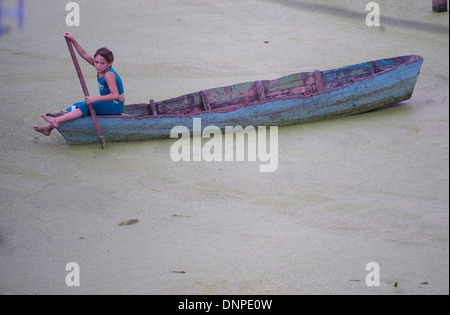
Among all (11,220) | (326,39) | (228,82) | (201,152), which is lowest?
(11,220)

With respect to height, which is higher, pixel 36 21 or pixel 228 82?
pixel 36 21

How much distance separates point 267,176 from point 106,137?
1.78 meters

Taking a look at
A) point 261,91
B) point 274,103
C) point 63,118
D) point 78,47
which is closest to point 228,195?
point 274,103

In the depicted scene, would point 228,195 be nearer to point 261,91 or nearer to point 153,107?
point 153,107

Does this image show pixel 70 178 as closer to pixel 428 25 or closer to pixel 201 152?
pixel 201 152

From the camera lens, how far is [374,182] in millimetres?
5293

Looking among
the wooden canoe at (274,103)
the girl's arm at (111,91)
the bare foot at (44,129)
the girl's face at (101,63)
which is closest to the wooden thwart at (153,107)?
the wooden canoe at (274,103)

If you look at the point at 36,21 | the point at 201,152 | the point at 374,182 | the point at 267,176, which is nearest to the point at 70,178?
the point at 201,152

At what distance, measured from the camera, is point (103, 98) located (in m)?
6.28

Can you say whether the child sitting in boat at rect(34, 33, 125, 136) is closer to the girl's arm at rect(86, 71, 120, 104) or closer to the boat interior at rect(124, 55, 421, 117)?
the girl's arm at rect(86, 71, 120, 104)

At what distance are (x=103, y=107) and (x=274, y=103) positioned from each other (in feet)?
5.48

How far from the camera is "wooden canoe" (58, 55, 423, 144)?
6.43 meters

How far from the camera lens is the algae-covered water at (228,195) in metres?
4.11

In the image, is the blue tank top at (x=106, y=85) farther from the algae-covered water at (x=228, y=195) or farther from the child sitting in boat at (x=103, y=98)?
the algae-covered water at (x=228, y=195)
